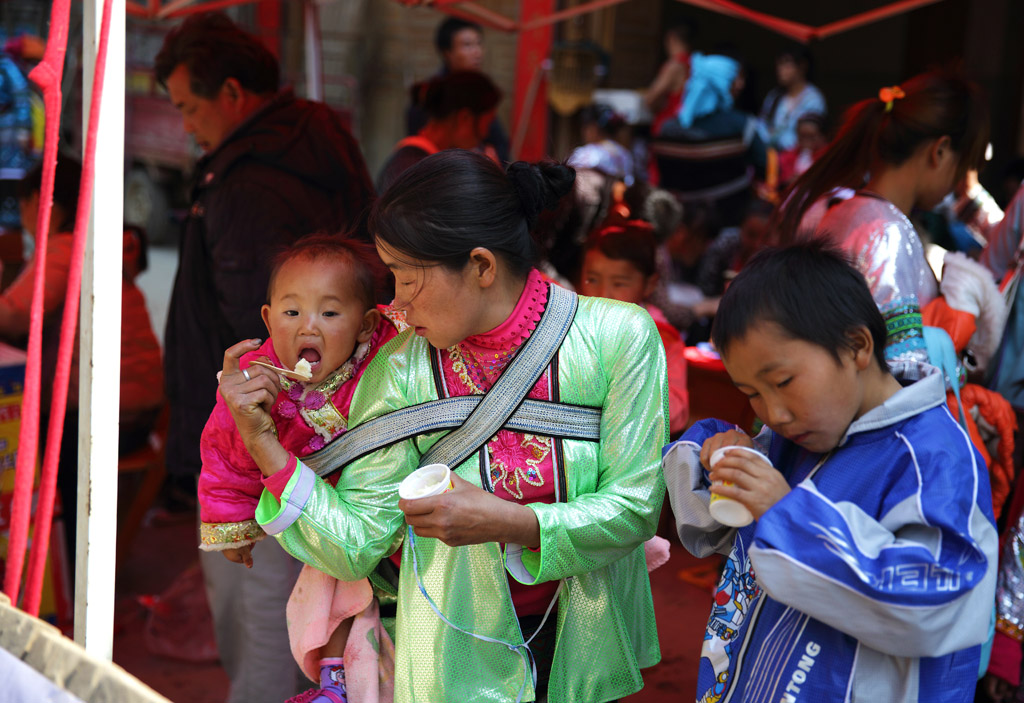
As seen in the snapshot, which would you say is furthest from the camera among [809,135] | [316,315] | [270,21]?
[270,21]

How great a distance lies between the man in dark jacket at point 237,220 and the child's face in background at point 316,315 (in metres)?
0.87

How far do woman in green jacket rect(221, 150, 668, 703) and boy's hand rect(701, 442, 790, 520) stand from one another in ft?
0.76

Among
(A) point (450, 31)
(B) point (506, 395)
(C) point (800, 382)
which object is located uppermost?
(A) point (450, 31)

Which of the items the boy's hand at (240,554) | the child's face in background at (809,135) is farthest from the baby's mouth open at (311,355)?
the child's face in background at (809,135)

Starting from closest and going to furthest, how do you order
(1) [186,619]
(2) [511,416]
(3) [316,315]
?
(2) [511,416], (3) [316,315], (1) [186,619]

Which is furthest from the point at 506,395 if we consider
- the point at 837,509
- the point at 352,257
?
the point at 837,509

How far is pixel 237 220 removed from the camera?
266 cm

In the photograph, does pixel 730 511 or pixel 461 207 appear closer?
pixel 730 511

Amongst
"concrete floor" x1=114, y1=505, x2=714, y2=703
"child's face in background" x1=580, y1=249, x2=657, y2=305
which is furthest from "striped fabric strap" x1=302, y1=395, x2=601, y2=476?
"concrete floor" x1=114, y1=505, x2=714, y2=703

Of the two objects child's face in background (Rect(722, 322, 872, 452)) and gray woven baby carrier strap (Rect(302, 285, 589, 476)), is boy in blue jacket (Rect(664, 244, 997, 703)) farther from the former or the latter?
gray woven baby carrier strap (Rect(302, 285, 589, 476))

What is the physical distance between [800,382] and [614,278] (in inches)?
69.9

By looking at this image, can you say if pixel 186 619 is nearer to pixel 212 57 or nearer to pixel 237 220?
pixel 237 220

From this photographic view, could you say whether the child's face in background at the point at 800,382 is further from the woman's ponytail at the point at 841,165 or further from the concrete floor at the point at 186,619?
the concrete floor at the point at 186,619

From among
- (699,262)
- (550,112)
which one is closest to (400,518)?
(699,262)
